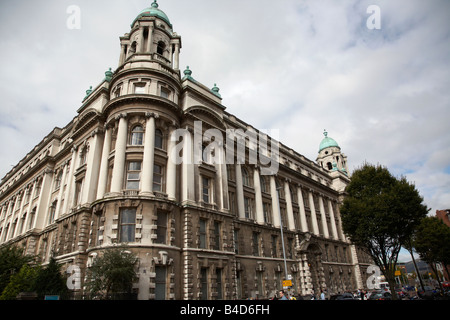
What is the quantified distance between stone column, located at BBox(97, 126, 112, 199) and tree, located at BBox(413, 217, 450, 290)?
1859 inches

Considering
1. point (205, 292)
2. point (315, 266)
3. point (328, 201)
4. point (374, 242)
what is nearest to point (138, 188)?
point (205, 292)

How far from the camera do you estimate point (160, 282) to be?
2430cm

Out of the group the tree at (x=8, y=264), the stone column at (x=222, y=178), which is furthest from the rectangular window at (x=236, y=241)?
the tree at (x=8, y=264)

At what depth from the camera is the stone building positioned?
25.6 m

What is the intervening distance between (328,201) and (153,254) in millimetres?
46117

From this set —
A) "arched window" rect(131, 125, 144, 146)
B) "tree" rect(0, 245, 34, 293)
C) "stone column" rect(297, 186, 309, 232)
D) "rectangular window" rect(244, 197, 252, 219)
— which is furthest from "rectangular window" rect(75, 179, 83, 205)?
"stone column" rect(297, 186, 309, 232)

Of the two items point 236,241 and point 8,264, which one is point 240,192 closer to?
point 236,241

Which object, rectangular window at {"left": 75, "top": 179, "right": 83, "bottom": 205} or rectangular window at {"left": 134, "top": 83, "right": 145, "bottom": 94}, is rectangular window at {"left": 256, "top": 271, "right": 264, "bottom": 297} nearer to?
rectangular window at {"left": 75, "top": 179, "right": 83, "bottom": 205}

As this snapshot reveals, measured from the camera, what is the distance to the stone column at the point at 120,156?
2653cm

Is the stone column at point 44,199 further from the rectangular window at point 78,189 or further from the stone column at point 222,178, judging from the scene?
the stone column at point 222,178

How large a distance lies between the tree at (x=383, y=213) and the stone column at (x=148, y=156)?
79.1ft
